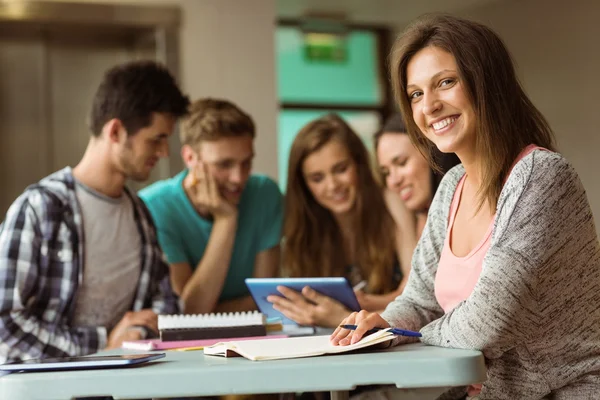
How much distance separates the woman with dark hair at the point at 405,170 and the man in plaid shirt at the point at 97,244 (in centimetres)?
71

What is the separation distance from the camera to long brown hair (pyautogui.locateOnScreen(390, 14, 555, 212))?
1476 mm

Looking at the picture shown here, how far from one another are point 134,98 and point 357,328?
1.52 m

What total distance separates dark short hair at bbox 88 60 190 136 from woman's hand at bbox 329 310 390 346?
1.41 metres

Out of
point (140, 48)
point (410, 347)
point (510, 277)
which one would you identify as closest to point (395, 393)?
point (410, 347)

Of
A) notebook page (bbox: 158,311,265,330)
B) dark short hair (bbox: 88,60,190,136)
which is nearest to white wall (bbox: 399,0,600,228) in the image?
dark short hair (bbox: 88,60,190,136)

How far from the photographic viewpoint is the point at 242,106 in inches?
166

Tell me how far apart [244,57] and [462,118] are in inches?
112

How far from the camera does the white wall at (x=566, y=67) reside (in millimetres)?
5730

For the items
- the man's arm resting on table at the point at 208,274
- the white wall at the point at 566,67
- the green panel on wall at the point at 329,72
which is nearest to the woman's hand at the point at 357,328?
the man's arm resting on table at the point at 208,274

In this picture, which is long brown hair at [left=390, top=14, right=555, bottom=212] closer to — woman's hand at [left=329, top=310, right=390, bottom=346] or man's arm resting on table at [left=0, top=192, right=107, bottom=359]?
woman's hand at [left=329, top=310, right=390, bottom=346]

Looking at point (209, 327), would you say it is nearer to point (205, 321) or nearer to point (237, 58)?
point (205, 321)

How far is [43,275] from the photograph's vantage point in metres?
2.25

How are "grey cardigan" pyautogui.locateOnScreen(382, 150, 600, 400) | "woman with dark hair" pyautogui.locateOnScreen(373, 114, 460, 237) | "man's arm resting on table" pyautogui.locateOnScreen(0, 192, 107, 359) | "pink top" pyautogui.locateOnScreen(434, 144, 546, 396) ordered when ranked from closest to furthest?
"grey cardigan" pyautogui.locateOnScreen(382, 150, 600, 400)
"pink top" pyautogui.locateOnScreen(434, 144, 546, 396)
"man's arm resting on table" pyautogui.locateOnScreen(0, 192, 107, 359)
"woman with dark hair" pyautogui.locateOnScreen(373, 114, 460, 237)

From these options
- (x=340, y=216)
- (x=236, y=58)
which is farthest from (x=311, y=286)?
(x=236, y=58)
